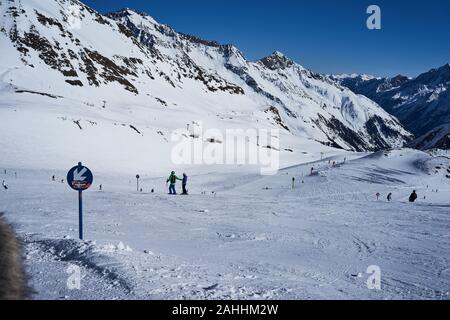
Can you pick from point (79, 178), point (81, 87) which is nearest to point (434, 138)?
point (81, 87)

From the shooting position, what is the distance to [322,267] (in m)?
9.22

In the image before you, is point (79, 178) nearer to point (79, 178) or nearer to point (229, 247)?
point (79, 178)

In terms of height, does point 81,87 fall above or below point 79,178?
above

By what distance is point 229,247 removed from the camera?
36.0ft

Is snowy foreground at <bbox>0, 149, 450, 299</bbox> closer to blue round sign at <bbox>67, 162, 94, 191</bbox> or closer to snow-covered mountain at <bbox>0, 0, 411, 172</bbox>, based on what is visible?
blue round sign at <bbox>67, 162, 94, 191</bbox>

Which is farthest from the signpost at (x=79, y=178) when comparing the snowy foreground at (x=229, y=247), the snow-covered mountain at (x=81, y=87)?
the snow-covered mountain at (x=81, y=87)

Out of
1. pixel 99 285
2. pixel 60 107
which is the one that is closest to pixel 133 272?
pixel 99 285

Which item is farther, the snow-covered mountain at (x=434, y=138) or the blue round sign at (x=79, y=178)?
the snow-covered mountain at (x=434, y=138)

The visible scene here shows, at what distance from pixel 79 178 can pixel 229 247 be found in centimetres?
431

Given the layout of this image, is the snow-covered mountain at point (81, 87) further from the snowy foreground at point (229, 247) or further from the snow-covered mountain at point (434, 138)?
the snow-covered mountain at point (434, 138)

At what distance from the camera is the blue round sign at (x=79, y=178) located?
10.8 metres

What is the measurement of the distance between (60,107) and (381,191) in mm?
59296

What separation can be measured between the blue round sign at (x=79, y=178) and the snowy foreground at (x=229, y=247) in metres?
1.33
